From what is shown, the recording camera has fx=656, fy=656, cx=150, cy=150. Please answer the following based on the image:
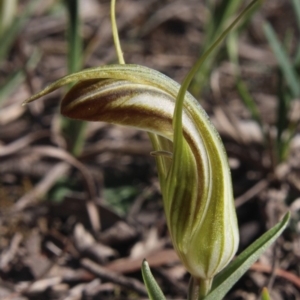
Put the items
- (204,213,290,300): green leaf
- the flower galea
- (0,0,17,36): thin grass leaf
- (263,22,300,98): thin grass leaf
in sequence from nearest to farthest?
the flower galea
(204,213,290,300): green leaf
(263,22,300,98): thin grass leaf
(0,0,17,36): thin grass leaf

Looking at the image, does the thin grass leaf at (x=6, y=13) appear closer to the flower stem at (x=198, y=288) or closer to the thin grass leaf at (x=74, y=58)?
the thin grass leaf at (x=74, y=58)

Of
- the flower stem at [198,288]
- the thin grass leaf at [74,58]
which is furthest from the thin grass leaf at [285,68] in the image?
the flower stem at [198,288]

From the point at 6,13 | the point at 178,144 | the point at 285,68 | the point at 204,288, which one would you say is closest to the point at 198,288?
the point at 204,288

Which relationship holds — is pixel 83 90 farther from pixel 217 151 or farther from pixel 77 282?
pixel 77 282

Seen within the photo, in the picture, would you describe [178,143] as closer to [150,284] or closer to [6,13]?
[150,284]

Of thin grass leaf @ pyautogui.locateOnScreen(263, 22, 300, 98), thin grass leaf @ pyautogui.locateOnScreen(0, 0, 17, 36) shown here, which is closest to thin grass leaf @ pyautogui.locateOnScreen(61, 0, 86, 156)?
thin grass leaf @ pyautogui.locateOnScreen(0, 0, 17, 36)

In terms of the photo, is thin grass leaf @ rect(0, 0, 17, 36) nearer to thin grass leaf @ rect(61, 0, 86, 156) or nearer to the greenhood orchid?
thin grass leaf @ rect(61, 0, 86, 156)

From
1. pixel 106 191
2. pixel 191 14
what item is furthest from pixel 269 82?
pixel 106 191

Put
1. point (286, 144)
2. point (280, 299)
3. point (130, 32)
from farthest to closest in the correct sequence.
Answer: point (130, 32)
point (286, 144)
point (280, 299)
